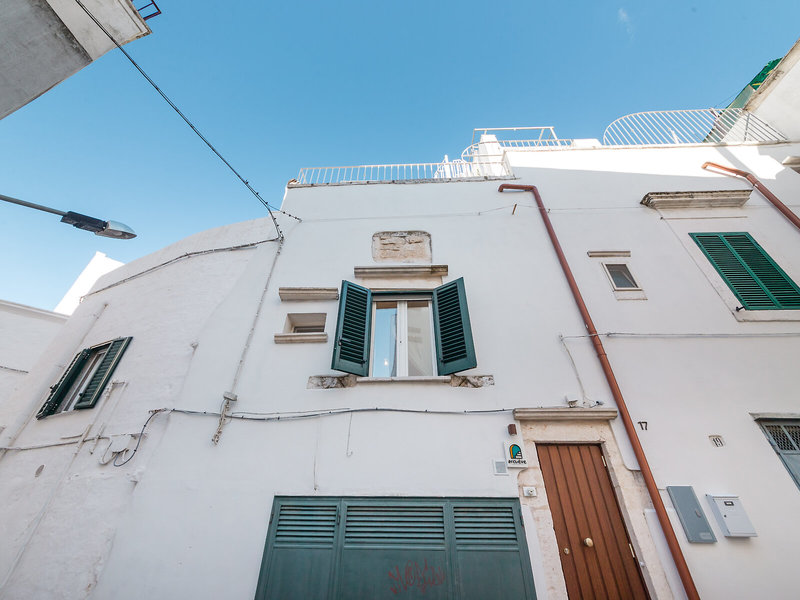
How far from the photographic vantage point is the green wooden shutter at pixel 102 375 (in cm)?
505

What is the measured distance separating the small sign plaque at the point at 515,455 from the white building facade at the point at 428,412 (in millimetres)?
21

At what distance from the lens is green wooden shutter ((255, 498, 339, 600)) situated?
11.5 ft

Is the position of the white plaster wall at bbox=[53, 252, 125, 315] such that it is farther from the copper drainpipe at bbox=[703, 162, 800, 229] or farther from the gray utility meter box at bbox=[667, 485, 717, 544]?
the copper drainpipe at bbox=[703, 162, 800, 229]

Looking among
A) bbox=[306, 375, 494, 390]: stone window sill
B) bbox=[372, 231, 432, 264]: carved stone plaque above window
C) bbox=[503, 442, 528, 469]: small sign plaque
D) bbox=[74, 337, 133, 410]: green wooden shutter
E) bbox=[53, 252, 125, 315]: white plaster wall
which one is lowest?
bbox=[503, 442, 528, 469]: small sign plaque

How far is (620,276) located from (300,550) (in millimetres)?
6155

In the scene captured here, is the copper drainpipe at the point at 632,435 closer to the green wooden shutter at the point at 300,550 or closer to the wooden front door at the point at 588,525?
the wooden front door at the point at 588,525

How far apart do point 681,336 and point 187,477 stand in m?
6.84

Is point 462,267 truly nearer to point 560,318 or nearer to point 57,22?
point 560,318

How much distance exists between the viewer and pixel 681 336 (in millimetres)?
5004

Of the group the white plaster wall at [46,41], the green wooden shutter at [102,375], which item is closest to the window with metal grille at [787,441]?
the green wooden shutter at [102,375]

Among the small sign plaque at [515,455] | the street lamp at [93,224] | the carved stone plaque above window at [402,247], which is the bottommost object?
the small sign plaque at [515,455]

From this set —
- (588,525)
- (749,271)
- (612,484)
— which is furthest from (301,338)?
(749,271)

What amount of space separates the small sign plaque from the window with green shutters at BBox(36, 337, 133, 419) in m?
5.78

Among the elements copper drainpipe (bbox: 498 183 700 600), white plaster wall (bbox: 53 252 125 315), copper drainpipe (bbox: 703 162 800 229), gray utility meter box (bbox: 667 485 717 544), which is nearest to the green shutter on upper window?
copper drainpipe (bbox: 703 162 800 229)
